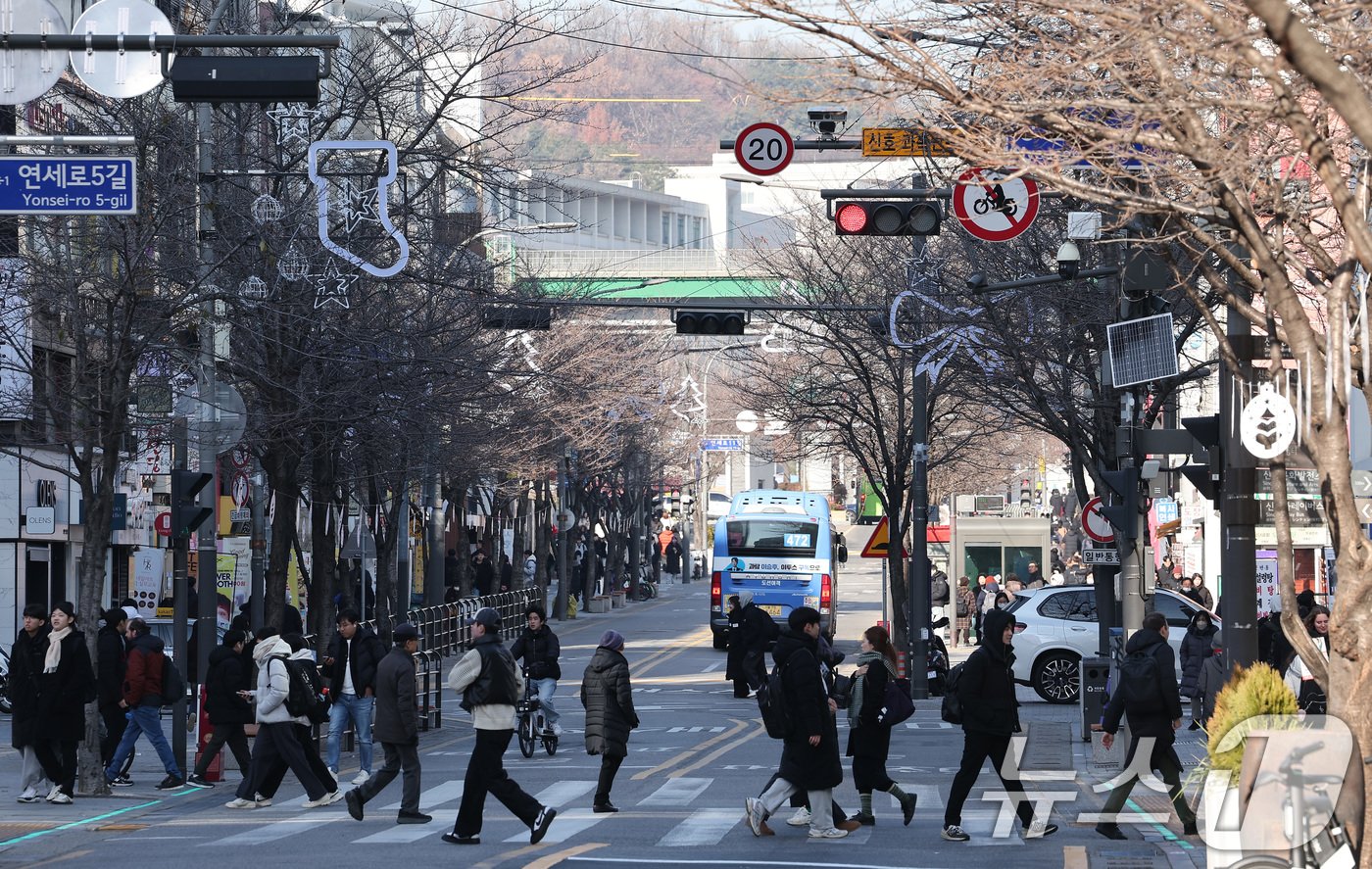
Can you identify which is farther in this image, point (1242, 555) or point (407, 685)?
point (407, 685)

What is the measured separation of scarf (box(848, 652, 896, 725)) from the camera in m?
16.0

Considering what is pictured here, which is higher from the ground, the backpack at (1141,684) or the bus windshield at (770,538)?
the bus windshield at (770,538)

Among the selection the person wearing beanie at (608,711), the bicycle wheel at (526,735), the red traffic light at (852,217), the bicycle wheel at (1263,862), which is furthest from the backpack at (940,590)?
the bicycle wheel at (1263,862)

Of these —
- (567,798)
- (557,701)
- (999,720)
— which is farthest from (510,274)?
(999,720)

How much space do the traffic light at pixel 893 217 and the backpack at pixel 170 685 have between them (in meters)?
8.11

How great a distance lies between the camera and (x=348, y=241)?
22875mm

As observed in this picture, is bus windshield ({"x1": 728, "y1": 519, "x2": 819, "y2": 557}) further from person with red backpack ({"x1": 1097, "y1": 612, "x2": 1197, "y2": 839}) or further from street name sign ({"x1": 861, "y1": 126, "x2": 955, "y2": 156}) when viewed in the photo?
person with red backpack ({"x1": 1097, "y1": 612, "x2": 1197, "y2": 839})

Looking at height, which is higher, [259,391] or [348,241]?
[348,241]

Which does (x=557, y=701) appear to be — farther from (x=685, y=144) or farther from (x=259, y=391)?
(x=685, y=144)

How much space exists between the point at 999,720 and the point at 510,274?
3317cm

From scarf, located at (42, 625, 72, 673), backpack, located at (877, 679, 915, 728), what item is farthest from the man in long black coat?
scarf, located at (42, 625, 72, 673)

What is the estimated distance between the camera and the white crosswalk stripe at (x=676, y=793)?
17859 mm

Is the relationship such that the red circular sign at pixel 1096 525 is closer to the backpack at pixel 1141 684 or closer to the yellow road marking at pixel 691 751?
the yellow road marking at pixel 691 751

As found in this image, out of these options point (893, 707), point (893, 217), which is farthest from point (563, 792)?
point (893, 217)
